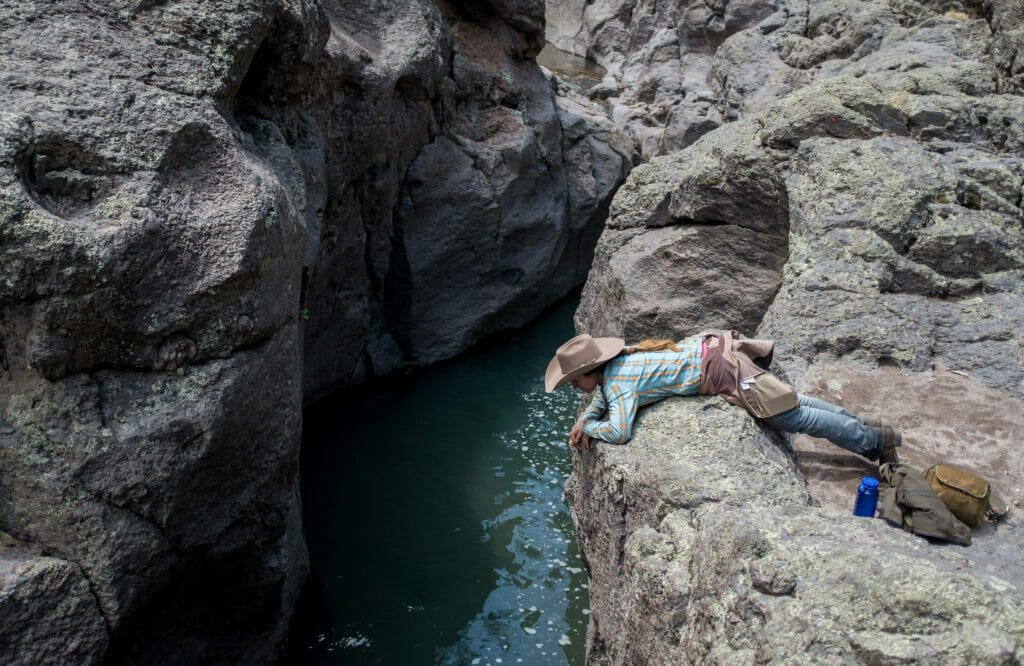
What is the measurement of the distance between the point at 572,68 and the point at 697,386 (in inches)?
850

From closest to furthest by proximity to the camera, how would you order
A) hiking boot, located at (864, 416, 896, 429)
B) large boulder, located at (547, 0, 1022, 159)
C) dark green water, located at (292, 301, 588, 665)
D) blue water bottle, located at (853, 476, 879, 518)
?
blue water bottle, located at (853, 476, 879, 518)
hiking boot, located at (864, 416, 896, 429)
dark green water, located at (292, 301, 588, 665)
large boulder, located at (547, 0, 1022, 159)

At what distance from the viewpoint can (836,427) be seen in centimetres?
492

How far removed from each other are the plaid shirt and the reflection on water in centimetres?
1842

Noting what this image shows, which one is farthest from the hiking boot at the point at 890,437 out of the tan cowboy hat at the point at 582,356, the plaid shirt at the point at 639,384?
the tan cowboy hat at the point at 582,356

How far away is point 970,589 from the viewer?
2977 mm

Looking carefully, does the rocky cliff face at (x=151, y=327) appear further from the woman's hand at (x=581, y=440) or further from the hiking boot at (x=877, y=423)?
the hiking boot at (x=877, y=423)

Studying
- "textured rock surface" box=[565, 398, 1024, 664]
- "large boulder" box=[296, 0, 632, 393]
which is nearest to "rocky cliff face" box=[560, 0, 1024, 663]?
"textured rock surface" box=[565, 398, 1024, 664]

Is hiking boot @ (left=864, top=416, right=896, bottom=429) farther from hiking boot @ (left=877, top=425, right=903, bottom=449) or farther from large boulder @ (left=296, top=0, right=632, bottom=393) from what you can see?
large boulder @ (left=296, top=0, right=632, bottom=393)

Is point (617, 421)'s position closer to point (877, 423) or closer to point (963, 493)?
point (877, 423)

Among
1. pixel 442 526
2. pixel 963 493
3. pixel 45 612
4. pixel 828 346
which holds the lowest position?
pixel 442 526

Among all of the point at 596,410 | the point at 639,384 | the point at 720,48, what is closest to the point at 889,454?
the point at 639,384

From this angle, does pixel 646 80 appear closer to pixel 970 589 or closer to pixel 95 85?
pixel 95 85

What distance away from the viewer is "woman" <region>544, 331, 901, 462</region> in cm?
492

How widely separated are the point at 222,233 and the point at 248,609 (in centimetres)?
299
